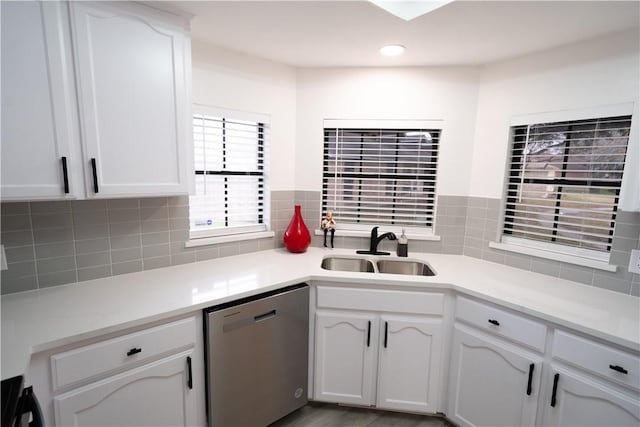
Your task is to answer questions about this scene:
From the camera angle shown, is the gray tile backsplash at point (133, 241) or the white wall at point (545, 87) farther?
the white wall at point (545, 87)

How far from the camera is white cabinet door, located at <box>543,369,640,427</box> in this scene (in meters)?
1.20

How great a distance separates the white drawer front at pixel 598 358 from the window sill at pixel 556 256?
650 millimetres

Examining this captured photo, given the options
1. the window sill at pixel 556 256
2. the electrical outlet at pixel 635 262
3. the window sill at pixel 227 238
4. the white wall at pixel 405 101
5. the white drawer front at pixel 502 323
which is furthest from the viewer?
the white wall at pixel 405 101

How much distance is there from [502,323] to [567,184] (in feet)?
3.28

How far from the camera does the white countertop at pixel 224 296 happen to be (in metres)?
1.13

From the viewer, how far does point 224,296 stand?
1455mm

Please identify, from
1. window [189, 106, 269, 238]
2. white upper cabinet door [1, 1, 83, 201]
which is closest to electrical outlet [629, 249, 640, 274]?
window [189, 106, 269, 238]

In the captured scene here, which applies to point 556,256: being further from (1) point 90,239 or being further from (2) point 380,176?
(1) point 90,239

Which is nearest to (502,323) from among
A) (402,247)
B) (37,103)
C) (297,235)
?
(402,247)

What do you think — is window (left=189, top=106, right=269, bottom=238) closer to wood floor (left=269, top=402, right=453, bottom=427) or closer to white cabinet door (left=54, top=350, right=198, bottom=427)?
white cabinet door (left=54, top=350, right=198, bottom=427)

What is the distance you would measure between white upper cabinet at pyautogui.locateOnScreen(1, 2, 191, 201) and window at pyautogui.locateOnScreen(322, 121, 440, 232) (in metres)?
1.18

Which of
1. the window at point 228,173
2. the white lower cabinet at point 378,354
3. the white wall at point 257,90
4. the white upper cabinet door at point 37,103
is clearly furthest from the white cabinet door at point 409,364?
the white upper cabinet door at point 37,103

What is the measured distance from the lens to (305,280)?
5.79ft

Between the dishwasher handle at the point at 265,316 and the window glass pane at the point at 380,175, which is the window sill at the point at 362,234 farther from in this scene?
the dishwasher handle at the point at 265,316
